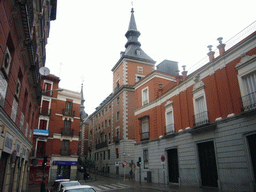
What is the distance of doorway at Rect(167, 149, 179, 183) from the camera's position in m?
20.2

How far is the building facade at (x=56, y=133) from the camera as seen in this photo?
2933 centimetres

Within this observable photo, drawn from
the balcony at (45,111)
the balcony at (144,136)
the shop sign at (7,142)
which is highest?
the balcony at (45,111)

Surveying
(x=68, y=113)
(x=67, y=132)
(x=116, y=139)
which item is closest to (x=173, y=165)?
(x=116, y=139)

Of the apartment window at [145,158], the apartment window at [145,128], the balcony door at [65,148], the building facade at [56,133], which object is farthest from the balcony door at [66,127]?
the apartment window at [145,158]

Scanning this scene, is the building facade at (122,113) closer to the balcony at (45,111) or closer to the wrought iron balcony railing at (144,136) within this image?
the wrought iron balcony railing at (144,136)

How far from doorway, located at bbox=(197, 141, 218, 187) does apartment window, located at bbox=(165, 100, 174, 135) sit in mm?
4418

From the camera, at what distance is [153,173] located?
22859mm

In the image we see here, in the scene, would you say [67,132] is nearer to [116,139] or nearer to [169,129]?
[116,139]

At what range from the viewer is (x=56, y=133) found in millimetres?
31531

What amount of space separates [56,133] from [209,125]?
23.5m

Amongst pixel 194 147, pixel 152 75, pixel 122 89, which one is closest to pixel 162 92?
pixel 152 75

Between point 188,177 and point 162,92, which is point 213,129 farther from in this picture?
point 162,92

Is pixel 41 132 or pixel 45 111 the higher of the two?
pixel 45 111

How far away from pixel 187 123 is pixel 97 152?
33950 mm
